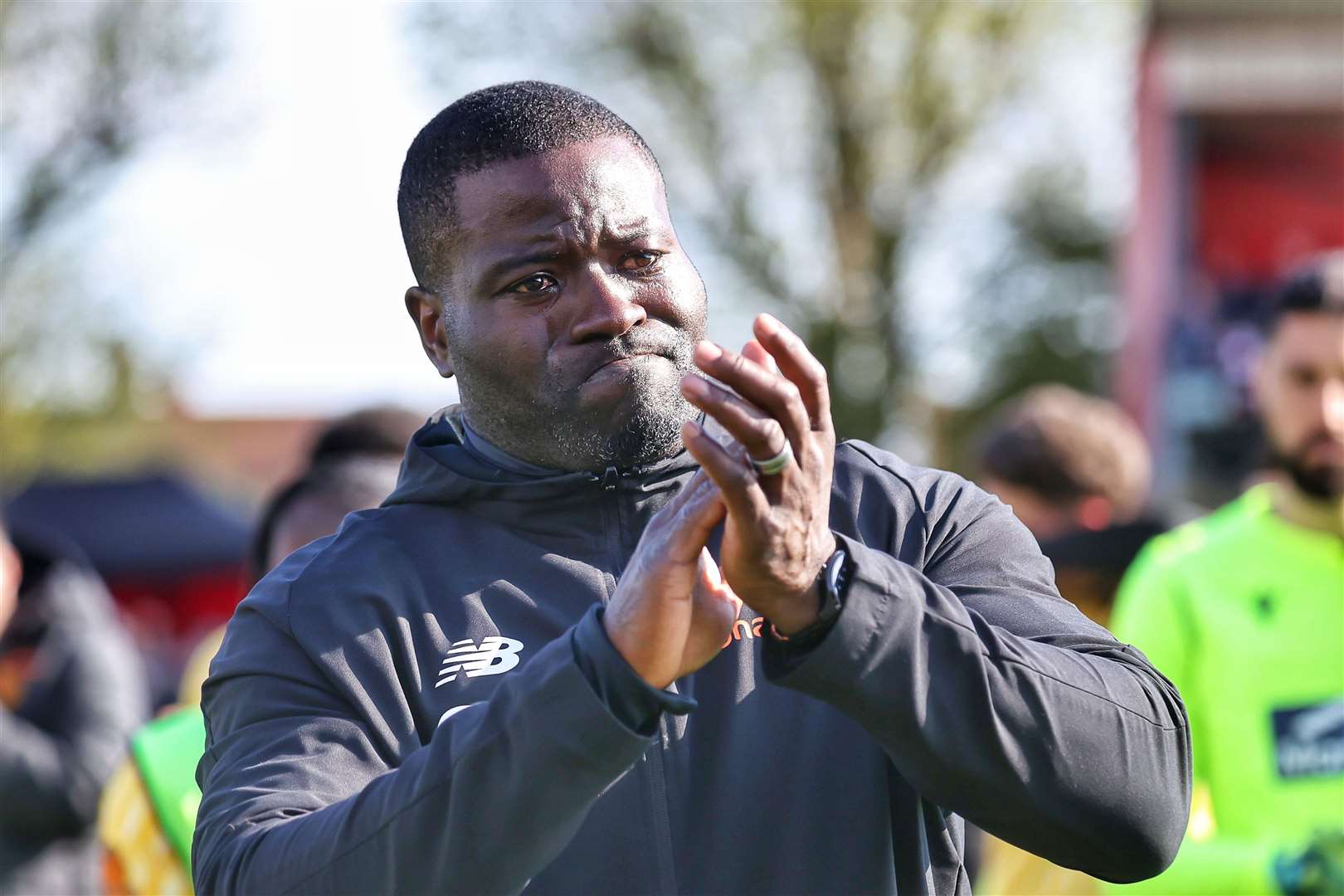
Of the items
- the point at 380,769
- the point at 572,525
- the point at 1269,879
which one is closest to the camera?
the point at 380,769

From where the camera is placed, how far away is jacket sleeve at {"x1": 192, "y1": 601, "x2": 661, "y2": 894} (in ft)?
5.16

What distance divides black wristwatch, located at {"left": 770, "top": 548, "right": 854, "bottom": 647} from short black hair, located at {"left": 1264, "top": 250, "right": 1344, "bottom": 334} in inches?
106

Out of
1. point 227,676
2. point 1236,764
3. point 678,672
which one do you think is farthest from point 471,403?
point 1236,764

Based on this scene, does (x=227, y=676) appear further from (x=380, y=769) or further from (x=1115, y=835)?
(x=1115, y=835)

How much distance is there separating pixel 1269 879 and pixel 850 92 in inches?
793

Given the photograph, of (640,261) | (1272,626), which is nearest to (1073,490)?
(1272,626)

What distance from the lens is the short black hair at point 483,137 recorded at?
6.60 feet

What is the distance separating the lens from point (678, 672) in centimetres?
162

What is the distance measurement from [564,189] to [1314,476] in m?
2.50

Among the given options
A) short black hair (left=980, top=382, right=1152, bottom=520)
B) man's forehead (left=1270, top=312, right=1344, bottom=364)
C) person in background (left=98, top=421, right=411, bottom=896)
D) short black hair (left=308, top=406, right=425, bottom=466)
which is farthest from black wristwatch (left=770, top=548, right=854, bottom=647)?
short black hair (left=980, top=382, right=1152, bottom=520)

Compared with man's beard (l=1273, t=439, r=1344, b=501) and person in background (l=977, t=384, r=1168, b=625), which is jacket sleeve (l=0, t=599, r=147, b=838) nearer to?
person in background (l=977, t=384, r=1168, b=625)

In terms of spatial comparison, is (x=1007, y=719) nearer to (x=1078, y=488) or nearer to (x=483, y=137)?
(x=483, y=137)

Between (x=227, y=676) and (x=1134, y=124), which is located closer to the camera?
(x=227, y=676)

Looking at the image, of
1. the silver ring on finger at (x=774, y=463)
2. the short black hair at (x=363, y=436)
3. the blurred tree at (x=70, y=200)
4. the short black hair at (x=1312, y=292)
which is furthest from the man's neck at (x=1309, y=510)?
the blurred tree at (x=70, y=200)
